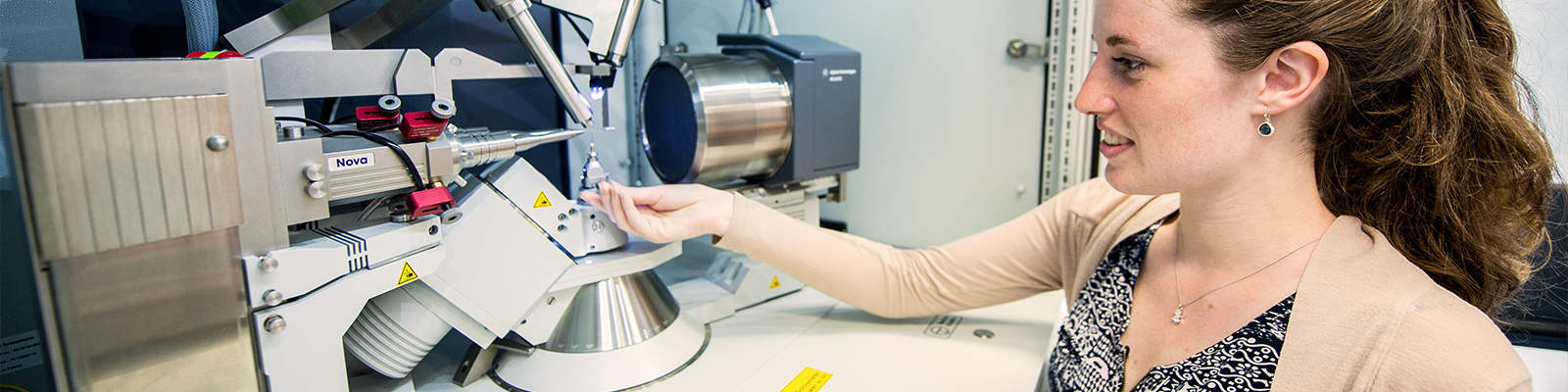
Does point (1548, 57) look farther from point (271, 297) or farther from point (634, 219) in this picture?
point (271, 297)

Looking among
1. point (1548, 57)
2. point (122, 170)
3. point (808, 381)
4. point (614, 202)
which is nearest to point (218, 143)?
point (122, 170)

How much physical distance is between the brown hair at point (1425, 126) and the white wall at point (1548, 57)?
1.68 feet

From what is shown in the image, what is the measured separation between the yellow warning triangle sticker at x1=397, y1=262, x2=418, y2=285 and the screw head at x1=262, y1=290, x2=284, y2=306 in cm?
14

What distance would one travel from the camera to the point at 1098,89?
1.00 meters

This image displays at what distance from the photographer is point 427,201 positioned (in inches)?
37.7

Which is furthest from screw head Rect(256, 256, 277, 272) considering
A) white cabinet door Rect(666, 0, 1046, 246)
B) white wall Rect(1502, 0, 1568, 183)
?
white wall Rect(1502, 0, 1568, 183)

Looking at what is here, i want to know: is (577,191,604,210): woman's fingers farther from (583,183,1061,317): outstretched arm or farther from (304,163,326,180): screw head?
(304,163,326,180): screw head

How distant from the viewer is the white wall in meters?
1.41

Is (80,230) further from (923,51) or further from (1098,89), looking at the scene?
(923,51)

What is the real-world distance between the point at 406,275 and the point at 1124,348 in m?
0.88

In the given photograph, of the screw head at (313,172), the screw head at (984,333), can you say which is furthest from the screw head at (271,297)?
the screw head at (984,333)

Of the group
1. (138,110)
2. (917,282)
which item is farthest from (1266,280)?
(138,110)

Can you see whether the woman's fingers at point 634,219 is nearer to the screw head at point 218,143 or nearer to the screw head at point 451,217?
the screw head at point 451,217

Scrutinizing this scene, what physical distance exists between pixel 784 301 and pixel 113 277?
1055 millimetres
